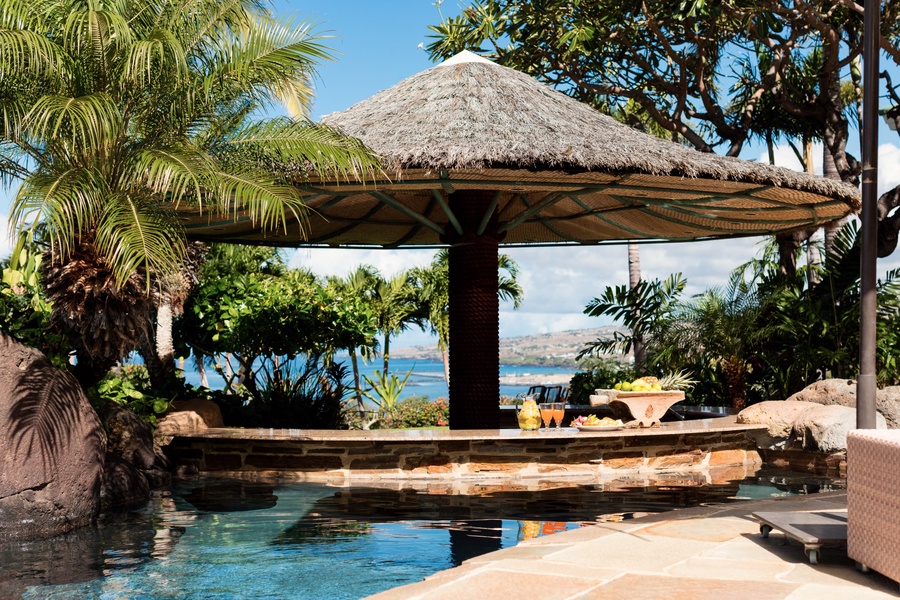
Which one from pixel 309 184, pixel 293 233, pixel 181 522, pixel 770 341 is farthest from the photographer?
pixel 770 341

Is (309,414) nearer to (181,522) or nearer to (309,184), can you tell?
(309,184)

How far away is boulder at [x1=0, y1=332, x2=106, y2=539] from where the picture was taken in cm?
729

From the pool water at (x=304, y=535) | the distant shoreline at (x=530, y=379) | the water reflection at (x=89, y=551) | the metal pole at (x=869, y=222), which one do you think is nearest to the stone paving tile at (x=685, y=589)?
the pool water at (x=304, y=535)

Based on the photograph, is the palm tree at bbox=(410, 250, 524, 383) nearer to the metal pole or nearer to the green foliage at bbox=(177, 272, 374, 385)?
the green foliage at bbox=(177, 272, 374, 385)

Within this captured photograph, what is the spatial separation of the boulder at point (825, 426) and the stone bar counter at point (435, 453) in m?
0.94

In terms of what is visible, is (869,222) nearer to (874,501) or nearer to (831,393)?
(874,501)

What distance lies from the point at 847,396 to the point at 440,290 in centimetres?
1116

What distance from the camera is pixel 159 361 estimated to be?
49.6 ft

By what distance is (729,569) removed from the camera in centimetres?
468

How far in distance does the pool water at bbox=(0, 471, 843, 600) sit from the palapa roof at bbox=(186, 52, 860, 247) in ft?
10.1

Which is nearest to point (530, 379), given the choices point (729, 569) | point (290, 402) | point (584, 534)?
point (290, 402)

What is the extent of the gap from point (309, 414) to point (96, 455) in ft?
14.4

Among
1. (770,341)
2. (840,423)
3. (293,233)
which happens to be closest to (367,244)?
(293,233)

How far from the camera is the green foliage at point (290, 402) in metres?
11.9
